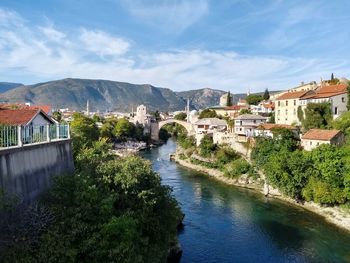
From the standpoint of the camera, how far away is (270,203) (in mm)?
32500

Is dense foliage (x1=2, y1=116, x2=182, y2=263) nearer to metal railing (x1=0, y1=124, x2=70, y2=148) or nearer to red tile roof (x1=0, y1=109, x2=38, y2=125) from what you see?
metal railing (x1=0, y1=124, x2=70, y2=148)

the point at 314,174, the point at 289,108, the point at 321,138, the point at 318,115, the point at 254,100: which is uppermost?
the point at 254,100

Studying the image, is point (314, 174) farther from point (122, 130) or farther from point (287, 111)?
point (122, 130)

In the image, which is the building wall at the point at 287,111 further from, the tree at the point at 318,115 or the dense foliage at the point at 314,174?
the dense foliage at the point at 314,174

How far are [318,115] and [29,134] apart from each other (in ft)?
117

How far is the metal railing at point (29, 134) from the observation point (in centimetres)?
1116

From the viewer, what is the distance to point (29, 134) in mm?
12508

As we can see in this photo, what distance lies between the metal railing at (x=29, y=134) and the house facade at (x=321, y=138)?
27145 mm

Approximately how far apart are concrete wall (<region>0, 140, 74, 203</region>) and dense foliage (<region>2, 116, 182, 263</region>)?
53 centimetres

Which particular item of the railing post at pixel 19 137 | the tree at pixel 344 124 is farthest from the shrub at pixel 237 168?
the railing post at pixel 19 137

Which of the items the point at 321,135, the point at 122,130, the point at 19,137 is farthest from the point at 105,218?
the point at 122,130

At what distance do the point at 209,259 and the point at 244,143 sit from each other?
2713cm

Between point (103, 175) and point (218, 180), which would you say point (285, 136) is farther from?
point (103, 175)

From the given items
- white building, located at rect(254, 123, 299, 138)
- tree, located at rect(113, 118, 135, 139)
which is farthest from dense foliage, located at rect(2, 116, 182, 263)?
tree, located at rect(113, 118, 135, 139)
